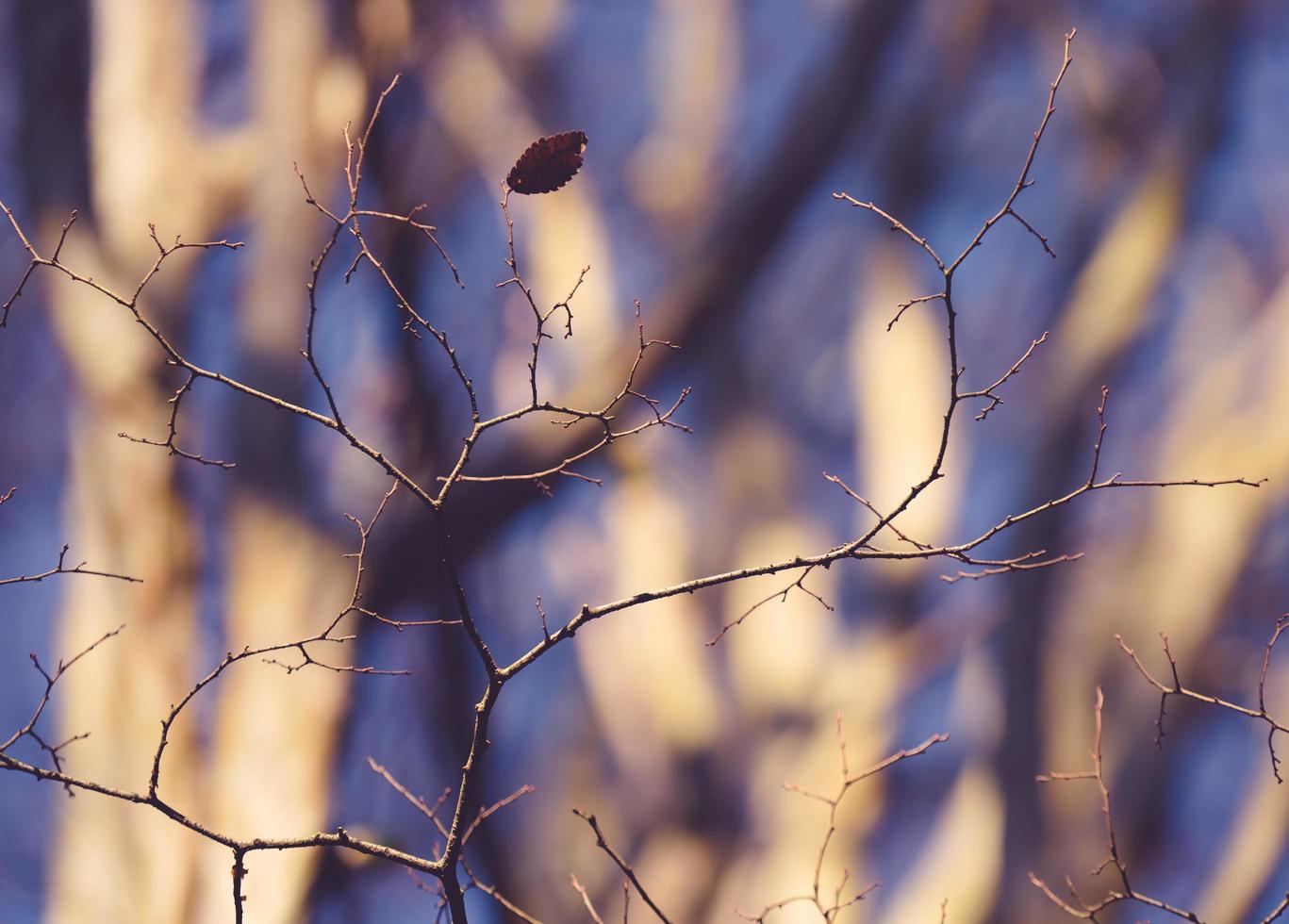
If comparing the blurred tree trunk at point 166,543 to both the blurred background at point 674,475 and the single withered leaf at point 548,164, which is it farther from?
the single withered leaf at point 548,164

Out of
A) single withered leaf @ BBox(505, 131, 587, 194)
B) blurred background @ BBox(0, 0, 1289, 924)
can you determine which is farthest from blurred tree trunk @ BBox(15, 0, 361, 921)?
single withered leaf @ BBox(505, 131, 587, 194)

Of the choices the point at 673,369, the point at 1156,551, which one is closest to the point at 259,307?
the point at 673,369

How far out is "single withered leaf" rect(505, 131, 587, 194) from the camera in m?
0.85

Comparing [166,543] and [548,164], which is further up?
[166,543]

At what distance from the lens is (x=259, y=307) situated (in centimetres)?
233

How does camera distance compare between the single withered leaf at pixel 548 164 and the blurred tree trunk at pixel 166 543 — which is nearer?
the single withered leaf at pixel 548 164

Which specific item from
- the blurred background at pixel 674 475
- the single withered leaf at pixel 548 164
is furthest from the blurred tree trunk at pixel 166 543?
the single withered leaf at pixel 548 164

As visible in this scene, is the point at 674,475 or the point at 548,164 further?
the point at 674,475

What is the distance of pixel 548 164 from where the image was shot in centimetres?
87

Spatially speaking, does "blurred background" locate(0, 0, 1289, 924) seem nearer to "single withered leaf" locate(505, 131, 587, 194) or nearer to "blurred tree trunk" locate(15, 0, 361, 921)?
"blurred tree trunk" locate(15, 0, 361, 921)

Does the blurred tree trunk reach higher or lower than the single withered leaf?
higher

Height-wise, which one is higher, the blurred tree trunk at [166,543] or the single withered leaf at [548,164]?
the blurred tree trunk at [166,543]

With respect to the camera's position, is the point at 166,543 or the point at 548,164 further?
the point at 166,543

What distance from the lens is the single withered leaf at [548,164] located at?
2.80 feet
